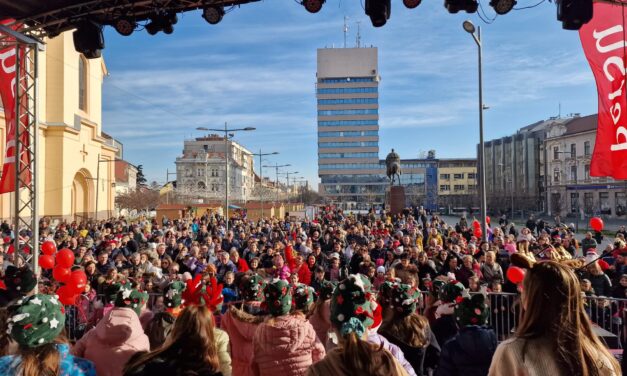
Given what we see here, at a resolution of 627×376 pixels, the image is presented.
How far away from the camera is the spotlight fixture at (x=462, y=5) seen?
9352mm

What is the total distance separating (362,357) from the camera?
223 cm

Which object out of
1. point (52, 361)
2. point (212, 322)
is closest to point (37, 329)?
point (52, 361)

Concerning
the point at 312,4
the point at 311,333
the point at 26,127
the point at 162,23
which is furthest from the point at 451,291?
the point at 26,127

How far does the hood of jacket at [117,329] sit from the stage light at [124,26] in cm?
845

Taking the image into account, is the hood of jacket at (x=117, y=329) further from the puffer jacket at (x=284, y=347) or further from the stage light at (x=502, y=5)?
the stage light at (x=502, y=5)

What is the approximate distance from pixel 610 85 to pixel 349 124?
120 metres

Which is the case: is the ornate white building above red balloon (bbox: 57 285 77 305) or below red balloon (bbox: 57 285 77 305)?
above

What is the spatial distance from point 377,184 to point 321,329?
4895 inches

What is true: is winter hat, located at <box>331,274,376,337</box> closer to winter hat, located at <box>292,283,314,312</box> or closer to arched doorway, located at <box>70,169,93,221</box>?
winter hat, located at <box>292,283,314,312</box>

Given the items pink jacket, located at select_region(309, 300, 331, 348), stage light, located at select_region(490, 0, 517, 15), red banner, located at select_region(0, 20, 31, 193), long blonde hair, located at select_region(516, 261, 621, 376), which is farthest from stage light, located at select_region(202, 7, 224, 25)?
long blonde hair, located at select_region(516, 261, 621, 376)

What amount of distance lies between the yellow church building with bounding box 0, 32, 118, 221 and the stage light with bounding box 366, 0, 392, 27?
27962 millimetres

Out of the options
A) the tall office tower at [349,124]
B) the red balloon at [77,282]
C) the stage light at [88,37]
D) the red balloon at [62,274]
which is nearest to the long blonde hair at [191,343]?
the red balloon at [77,282]

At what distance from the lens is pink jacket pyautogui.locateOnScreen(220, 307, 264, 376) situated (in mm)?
4406

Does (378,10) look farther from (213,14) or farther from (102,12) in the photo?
(102,12)
